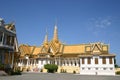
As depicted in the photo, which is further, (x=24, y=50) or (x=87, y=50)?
(x=24, y=50)

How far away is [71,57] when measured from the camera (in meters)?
67.9

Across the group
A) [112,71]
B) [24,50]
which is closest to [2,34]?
[112,71]

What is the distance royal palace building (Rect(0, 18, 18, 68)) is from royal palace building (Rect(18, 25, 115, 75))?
2512 cm

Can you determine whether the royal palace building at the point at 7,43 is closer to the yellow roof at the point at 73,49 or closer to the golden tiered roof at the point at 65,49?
the golden tiered roof at the point at 65,49

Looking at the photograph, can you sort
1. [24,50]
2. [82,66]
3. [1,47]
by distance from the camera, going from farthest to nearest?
[24,50]
[82,66]
[1,47]

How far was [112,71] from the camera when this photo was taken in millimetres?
55250

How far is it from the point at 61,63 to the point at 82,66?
12688mm

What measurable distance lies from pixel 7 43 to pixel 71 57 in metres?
31.7

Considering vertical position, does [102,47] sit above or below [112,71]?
above

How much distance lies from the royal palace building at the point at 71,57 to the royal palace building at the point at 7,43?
25.1 meters

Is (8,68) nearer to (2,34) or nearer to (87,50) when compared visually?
(2,34)

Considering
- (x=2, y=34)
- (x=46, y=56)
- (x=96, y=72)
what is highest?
(x=2, y=34)

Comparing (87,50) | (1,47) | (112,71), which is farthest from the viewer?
(87,50)

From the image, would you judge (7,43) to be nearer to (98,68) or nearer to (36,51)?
(98,68)
